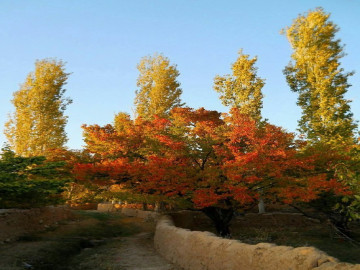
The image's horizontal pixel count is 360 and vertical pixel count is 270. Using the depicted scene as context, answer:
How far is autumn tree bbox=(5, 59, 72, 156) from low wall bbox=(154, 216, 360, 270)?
17556mm

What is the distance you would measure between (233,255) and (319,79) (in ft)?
63.8

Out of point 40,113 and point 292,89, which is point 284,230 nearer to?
point 292,89

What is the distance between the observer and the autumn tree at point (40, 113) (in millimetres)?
22688

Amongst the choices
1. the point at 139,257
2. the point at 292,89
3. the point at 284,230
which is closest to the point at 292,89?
the point at 292,89

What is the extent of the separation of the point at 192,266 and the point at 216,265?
50.0 inches

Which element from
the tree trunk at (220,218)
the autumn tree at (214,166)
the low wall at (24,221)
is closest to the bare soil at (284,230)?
the tree trunk at (220,218)

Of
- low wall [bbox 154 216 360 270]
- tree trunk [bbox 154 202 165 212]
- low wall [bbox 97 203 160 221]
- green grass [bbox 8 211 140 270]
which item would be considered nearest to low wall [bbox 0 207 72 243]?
green grass [bbox 8 211 140 270]

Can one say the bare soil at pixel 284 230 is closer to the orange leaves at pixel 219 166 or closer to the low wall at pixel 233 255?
the orange leaves at pixel 219 166

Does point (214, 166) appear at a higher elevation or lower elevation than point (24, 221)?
higher

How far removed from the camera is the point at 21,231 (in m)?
12.0

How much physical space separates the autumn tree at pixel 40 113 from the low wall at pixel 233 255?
1756 cm

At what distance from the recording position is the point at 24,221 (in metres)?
12.4

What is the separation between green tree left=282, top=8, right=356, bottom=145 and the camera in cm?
2047

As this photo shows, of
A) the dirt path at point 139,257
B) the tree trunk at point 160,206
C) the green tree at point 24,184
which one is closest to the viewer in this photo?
the dirt path at point 139,257
